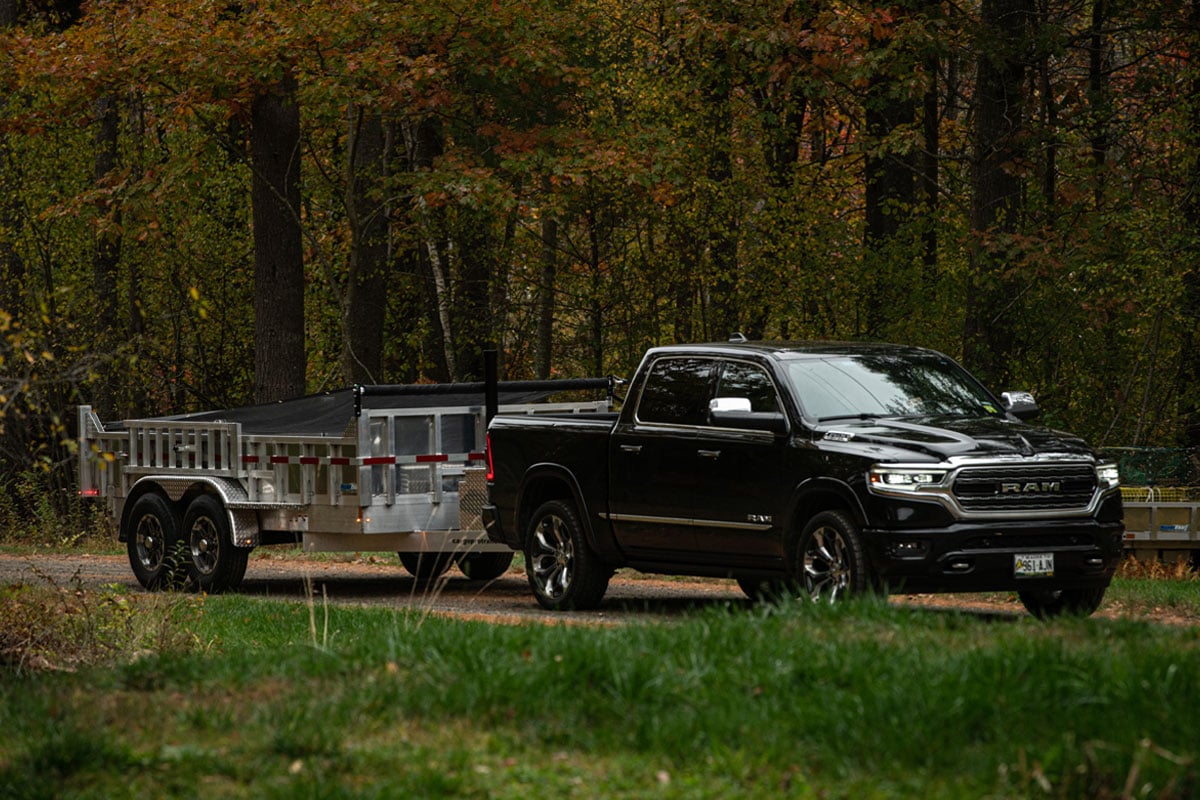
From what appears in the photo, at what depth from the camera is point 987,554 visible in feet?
37.0

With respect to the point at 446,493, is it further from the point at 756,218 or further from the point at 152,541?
the point at 756,218

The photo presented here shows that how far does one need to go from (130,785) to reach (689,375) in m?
7.39

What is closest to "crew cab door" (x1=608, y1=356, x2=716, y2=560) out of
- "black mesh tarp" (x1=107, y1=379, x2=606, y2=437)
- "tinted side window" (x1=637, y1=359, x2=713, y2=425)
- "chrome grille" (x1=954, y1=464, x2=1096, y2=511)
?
"tinted side window" (x1=637, y1=359, x2=713, y2=425)

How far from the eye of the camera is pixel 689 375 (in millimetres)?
13375

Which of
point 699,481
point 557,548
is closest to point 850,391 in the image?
point 699,481

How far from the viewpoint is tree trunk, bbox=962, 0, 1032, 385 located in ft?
72.6

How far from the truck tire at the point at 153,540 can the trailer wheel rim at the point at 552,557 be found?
158 inches

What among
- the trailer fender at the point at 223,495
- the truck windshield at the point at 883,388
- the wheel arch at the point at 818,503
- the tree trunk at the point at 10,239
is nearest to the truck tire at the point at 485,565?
the trailer fender at the point at 223,495

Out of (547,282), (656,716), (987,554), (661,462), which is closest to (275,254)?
(547,282)

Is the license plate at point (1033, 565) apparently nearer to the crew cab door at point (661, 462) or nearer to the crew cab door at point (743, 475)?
the crew cab door at point (743, 475)

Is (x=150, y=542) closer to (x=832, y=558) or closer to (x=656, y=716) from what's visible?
(x=832, y=558)

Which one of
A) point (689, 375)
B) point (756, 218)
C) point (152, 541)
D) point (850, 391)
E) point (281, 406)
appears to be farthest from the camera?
point (756, 218)

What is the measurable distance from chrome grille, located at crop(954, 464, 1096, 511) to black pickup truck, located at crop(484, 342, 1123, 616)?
11 mm

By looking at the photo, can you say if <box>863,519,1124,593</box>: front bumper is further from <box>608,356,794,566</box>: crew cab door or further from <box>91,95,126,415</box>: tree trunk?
<box>91,95,126,415</box>: tree trunk
